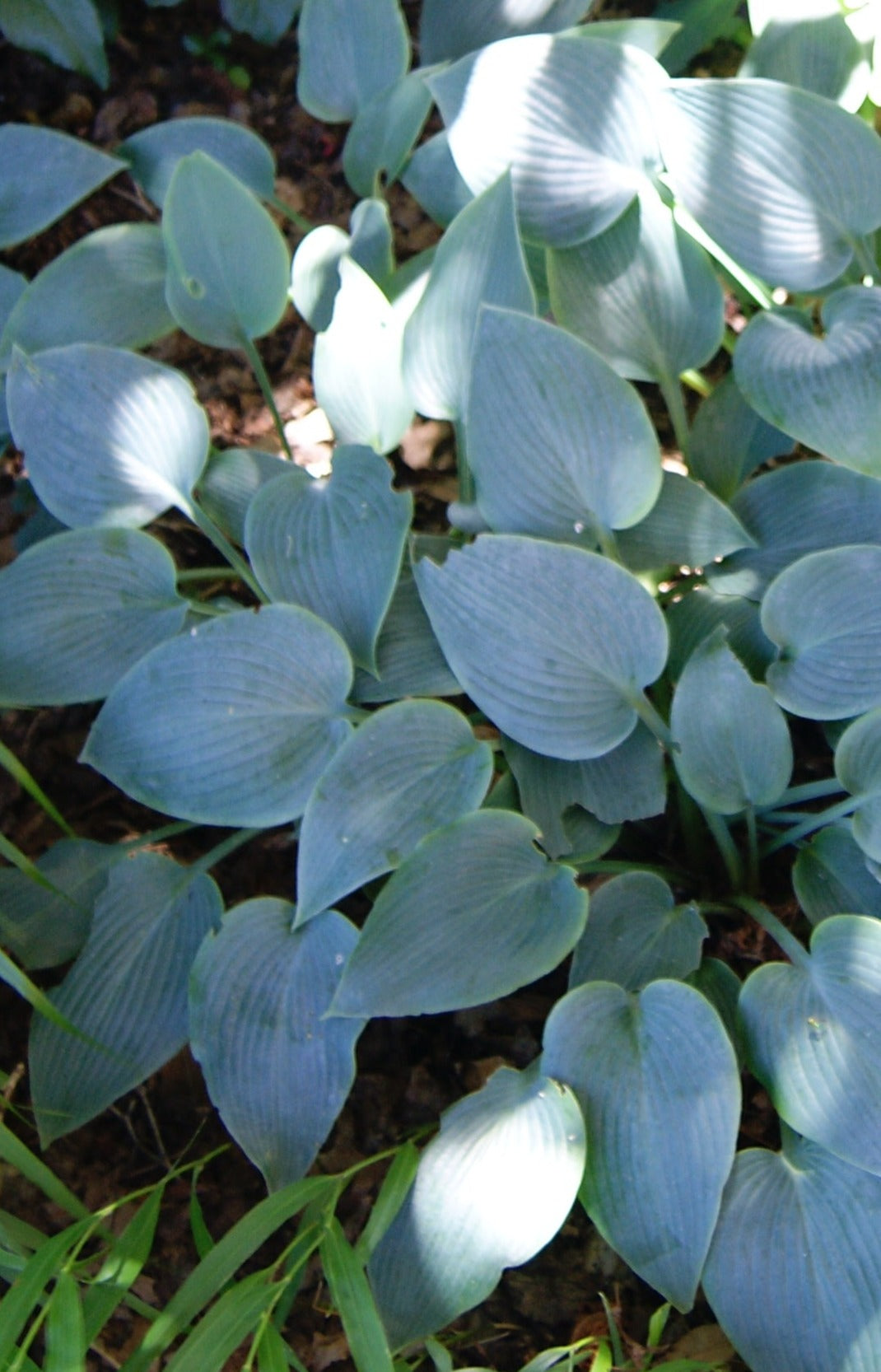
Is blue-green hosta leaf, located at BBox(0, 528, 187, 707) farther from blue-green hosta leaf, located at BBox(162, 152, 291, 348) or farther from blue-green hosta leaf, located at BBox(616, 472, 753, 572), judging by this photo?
blue-green hosta leaf, located at BBox(616, 472, 753, 572)

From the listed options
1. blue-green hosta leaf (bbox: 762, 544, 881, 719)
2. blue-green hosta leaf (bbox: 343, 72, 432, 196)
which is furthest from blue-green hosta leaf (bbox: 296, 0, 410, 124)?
blue-green hosta leaf (bbox: 762, 544, 881, 719)

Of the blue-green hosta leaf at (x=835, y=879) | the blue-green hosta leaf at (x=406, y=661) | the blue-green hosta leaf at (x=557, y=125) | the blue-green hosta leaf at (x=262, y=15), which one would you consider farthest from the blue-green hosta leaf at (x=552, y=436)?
the blue-green hosta leaf at (x=262, y=15)

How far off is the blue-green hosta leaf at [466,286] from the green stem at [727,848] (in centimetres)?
45

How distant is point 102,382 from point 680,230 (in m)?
0.58

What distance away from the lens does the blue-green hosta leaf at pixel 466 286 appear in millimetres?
980

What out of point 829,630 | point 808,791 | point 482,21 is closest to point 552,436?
point 829,630

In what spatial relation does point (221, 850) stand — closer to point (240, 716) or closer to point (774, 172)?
point (240, 716)

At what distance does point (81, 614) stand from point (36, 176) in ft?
1.96

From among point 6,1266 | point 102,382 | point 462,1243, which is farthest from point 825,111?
point 6,1266

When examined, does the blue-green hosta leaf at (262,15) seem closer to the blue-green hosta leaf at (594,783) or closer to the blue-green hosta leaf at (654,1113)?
the blue-green hosta leaf at (594,783)

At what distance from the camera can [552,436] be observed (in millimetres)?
948

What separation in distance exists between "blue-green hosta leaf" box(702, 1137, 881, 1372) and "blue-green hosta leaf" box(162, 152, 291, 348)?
0.95 m

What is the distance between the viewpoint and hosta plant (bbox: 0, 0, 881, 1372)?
0.84 meters

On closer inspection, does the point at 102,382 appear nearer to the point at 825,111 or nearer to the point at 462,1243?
the point at 825,111
